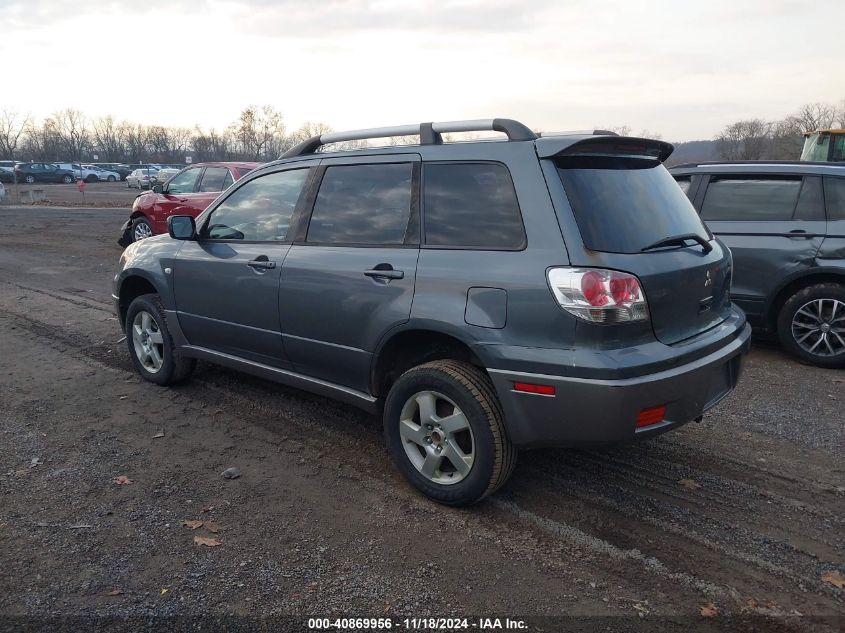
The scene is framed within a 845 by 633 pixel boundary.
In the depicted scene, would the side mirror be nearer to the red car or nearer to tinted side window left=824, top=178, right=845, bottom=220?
tinted side window left=824, top=178, right=845, bottom=220

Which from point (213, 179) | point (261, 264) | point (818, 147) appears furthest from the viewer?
point (818, 147)

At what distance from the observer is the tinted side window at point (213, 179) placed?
470 inches

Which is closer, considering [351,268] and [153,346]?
[351,268]

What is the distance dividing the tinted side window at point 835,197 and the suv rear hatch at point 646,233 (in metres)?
3.06

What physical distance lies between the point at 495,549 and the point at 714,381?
56.3 inches

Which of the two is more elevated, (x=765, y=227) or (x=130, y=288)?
(x=765, y=227)

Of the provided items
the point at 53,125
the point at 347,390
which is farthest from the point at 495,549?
the point at 53,125

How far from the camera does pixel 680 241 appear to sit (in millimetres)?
3473

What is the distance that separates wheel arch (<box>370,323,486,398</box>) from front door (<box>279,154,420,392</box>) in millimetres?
63

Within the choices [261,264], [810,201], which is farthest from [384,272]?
[810,201]

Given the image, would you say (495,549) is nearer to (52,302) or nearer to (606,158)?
(606,158)

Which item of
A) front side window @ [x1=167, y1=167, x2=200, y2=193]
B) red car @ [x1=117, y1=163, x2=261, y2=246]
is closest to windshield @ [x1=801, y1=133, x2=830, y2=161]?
red car @ [x1=117, y1=163, x2=261, y2=246]

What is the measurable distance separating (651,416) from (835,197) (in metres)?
4.30

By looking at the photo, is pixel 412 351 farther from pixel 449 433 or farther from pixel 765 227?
pixel 765 227
